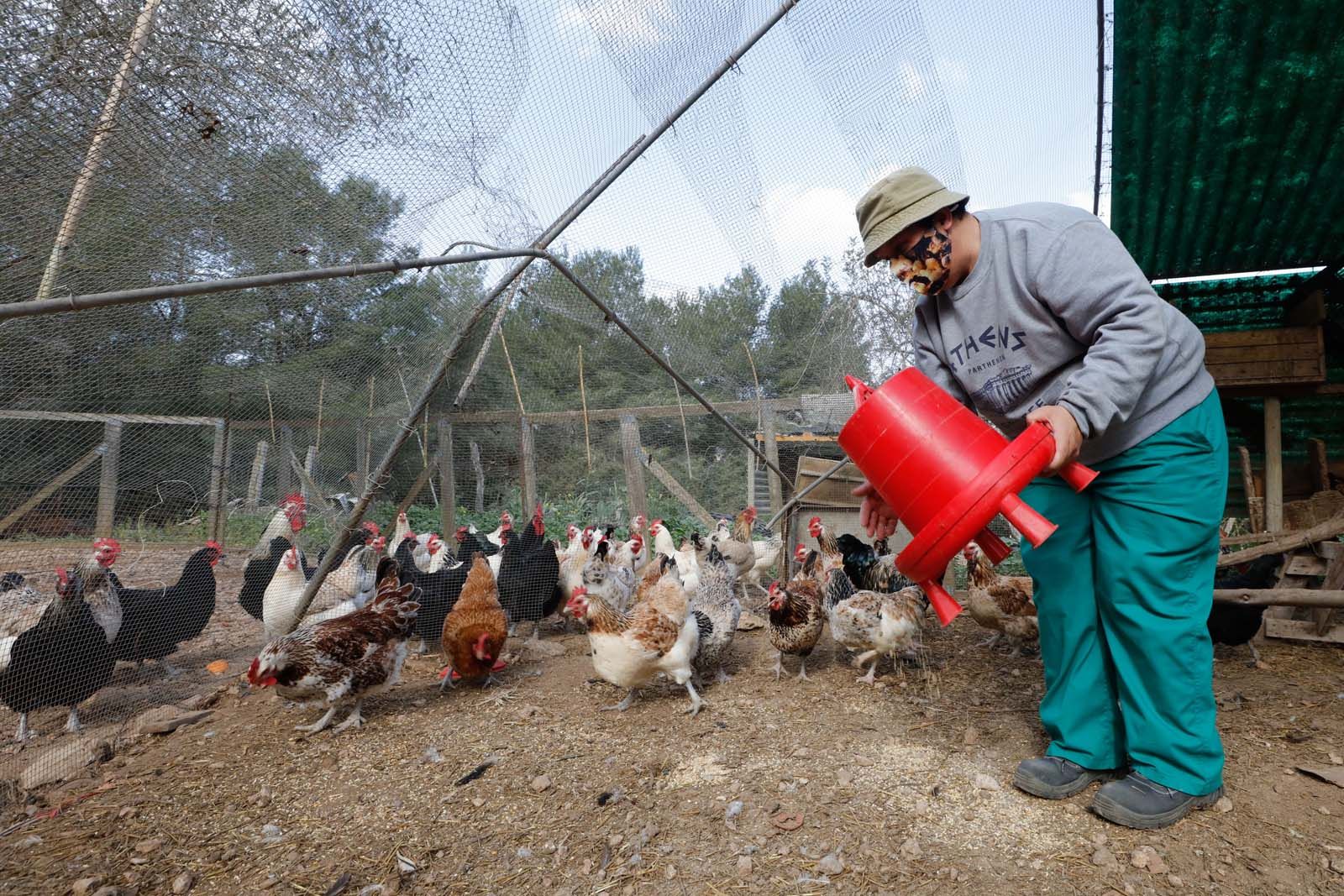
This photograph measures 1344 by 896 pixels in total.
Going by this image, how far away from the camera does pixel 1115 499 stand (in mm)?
1817

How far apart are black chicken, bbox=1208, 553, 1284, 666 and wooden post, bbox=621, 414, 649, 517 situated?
156 inches

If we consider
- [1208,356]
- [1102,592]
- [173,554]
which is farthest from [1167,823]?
[173,554]

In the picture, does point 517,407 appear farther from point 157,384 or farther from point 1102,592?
point 1102,592

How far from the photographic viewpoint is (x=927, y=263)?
1.79 meters

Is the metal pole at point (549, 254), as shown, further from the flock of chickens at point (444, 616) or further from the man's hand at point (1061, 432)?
A: the man's hand at point (1061, 432)

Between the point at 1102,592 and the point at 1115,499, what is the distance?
0.95 feet

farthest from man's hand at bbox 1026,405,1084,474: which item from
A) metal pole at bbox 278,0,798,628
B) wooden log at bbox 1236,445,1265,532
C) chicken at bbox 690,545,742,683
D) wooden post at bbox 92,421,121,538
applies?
wooden log at bbox 1236,445,1265,532

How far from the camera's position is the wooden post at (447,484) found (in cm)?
490

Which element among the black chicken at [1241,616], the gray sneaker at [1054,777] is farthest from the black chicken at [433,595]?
the black chicken at [1241,616]

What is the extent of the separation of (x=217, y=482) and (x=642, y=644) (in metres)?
2.87

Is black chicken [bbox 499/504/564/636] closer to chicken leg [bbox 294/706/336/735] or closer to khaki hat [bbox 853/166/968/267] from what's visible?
chicken leg [bbox 294/706/336/735]

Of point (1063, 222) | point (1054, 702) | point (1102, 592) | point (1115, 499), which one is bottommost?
point (1054, 702)

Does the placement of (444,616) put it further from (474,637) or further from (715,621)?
(715,621)

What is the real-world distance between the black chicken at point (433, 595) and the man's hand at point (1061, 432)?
3518mm
